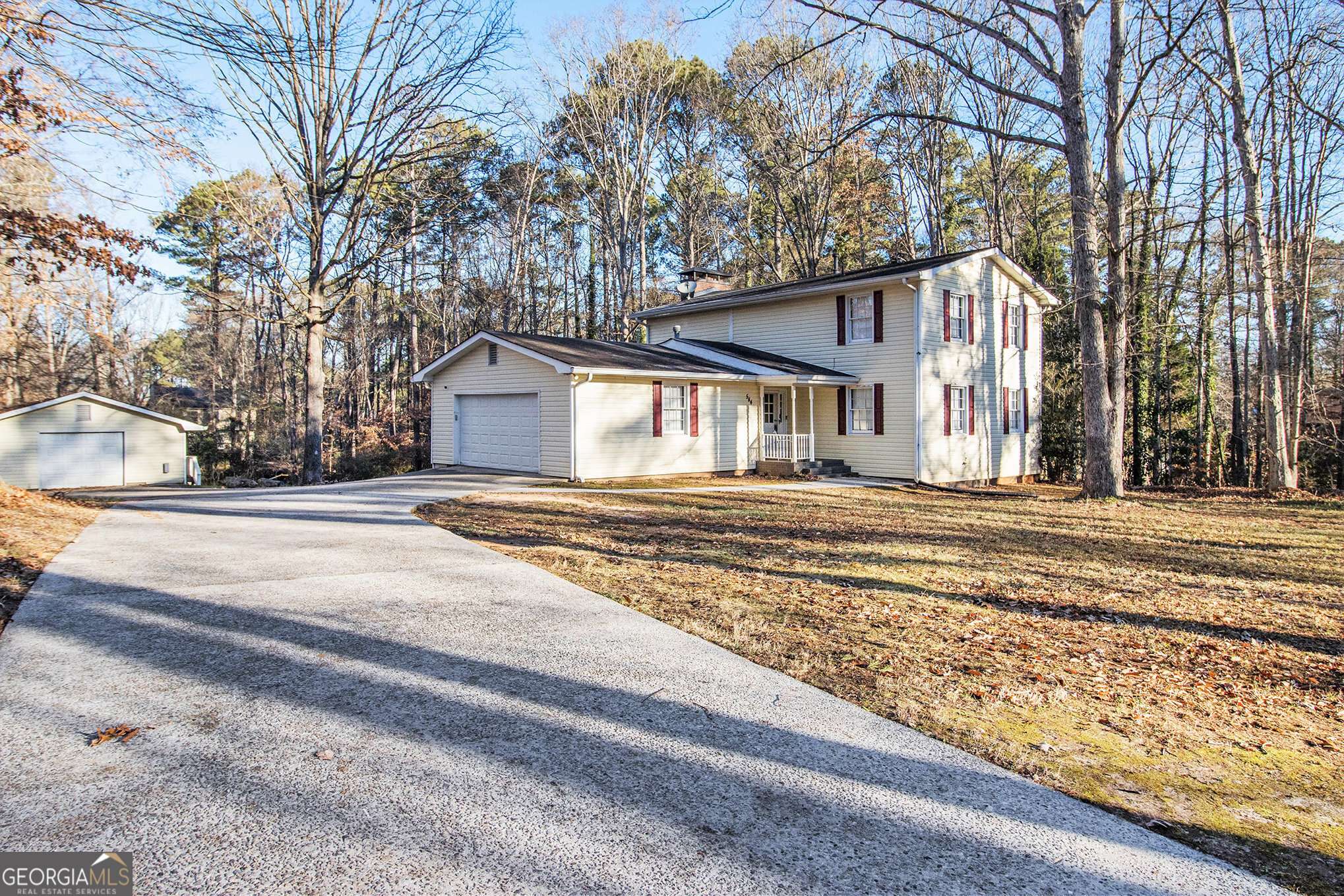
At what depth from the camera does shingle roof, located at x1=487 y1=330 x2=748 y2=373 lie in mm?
16172

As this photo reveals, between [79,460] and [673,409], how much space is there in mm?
20293

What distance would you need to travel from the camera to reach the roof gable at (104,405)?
22.6 m

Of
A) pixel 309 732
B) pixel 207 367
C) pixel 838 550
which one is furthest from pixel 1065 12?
pixel 207 367

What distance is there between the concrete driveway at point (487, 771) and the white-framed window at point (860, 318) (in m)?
16.1

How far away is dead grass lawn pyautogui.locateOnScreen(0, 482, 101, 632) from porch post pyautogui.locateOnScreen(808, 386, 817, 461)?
50.0ft

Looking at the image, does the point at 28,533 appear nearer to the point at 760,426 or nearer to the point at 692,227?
the point at 760,426

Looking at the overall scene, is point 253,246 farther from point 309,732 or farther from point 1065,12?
point 309,732

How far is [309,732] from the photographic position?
329cm

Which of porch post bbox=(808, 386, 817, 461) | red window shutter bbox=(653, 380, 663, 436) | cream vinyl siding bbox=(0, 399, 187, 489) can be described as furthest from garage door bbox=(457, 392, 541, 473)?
cream vinyl siding bbox=(0, 399, 187, 489)

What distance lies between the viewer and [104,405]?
79.5 feet

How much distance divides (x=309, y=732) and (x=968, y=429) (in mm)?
19911

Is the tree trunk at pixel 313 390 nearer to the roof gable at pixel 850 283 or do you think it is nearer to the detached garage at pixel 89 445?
the detached garage at pixel 89 445

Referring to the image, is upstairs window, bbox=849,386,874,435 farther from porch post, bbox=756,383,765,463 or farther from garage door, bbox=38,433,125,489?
garage door, bbox=38,433,125,489

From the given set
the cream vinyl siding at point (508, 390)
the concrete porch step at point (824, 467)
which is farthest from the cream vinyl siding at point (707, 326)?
the cream vinyl siding at point (508, 390)
